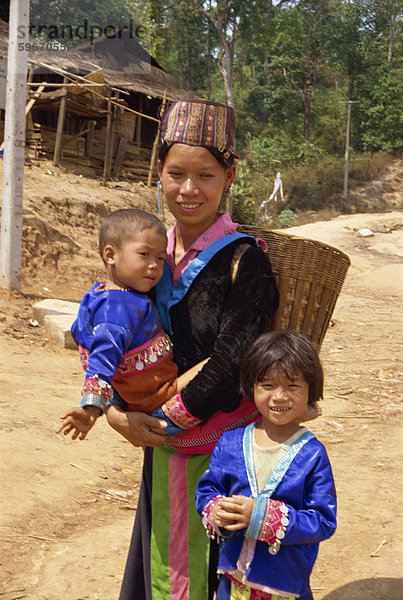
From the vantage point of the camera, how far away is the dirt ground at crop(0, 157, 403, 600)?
10.9 ft

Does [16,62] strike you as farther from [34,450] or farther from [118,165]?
[118,165]

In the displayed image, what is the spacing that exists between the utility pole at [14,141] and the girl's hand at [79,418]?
24.1ft

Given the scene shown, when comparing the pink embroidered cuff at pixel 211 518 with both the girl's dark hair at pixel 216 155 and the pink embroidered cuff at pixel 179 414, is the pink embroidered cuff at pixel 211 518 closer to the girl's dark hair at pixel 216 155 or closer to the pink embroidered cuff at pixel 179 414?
the pink embroidered cuff at pixel 179 414

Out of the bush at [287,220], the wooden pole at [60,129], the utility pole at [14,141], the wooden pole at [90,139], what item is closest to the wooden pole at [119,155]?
the wooden pole at [90,139]

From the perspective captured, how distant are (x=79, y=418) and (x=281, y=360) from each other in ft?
1.91

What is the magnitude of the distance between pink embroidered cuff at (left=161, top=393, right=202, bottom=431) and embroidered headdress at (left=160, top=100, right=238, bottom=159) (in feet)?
2.53

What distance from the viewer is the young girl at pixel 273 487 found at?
1.66 meters

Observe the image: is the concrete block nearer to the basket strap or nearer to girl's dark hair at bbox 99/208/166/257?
girl's dark hair at bbox 99/208/166/257

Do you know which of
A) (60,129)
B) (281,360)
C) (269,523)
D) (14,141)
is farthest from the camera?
(60,129)

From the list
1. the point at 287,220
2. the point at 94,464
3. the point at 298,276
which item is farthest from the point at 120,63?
the point at 298,276

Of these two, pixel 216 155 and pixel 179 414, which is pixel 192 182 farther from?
pixel 179 414

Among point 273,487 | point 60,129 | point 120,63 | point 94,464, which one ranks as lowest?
point 94,464

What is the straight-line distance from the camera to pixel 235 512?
166cm

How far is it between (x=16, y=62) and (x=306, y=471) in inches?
321
